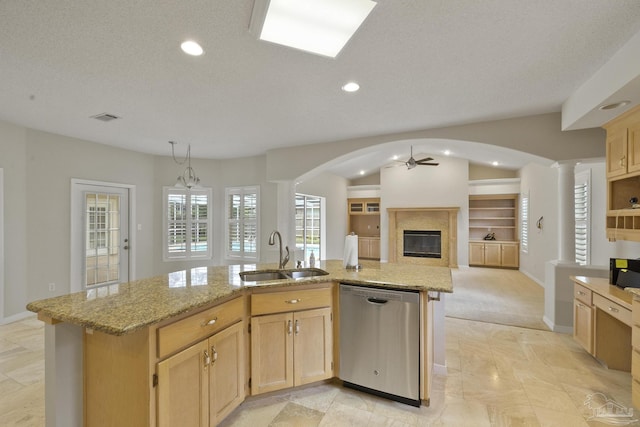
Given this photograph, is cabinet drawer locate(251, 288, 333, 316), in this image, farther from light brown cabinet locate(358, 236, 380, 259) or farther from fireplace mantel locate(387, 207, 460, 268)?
light brown cabinet locate(358, 236, 380, 259)

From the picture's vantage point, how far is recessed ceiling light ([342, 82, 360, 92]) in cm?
264

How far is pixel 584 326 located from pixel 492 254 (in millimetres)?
5885

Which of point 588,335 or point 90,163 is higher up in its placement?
point 90,163

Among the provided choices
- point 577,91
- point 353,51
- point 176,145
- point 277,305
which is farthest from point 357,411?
point 176,145

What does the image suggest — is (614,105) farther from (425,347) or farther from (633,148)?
(425,347)

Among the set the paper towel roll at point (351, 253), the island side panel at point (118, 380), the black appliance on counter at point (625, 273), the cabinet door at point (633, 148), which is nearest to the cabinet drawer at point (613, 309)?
the black appliance on counter at point (625, 273)

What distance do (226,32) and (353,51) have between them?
0.88 m

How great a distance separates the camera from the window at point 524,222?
730 centimetres

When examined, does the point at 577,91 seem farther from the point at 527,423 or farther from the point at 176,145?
the point at 176,145

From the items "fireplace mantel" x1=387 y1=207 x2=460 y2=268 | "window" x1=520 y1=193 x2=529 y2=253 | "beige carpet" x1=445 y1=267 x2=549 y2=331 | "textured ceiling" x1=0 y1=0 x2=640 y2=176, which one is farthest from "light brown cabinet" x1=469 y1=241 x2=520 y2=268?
"textured ceiling" x1=0 y1=0 x2=640 y2=176

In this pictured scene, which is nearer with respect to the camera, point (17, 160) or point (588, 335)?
point (588, 335)

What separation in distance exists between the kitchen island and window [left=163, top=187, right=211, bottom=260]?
12.2ft

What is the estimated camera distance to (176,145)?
4.78 metres

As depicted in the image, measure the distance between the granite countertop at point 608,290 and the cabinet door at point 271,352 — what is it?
2.61 metres
